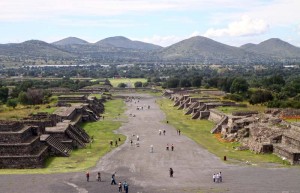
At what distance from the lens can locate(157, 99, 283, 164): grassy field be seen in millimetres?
46781

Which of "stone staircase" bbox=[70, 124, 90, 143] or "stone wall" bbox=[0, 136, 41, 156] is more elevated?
"stone wall" bbox=[0, 136, 41, 156]

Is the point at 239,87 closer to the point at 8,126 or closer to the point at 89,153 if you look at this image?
the point at 89,153

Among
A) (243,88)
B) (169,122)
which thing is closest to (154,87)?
(243,88)

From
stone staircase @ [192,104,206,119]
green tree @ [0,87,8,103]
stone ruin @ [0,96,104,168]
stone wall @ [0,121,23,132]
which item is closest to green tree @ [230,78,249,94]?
stone staircase @ [192,104,206,119]

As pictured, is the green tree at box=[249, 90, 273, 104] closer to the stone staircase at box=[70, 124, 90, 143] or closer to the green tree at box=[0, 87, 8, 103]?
the stone staircase at box=[70, 124, 90, 143]

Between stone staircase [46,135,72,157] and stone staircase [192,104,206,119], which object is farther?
stone staircase [192,104,206,119]

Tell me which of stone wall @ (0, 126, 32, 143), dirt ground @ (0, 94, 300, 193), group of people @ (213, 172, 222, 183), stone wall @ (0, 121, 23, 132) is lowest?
dirt ground @ (0, 94, 300, 193)

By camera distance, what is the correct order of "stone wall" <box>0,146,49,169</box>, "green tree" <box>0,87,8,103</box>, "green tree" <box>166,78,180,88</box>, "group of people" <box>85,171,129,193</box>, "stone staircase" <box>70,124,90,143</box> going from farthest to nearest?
"green tree" <box>166,78,180,88</box>
"green tree" <box>0,87,8,103</box>
"stone staircase" <box>70,124,90,143</box>
"stone wall" <box>0,146,49,169</box>
"group of people" <box>85,171,129,193</box>

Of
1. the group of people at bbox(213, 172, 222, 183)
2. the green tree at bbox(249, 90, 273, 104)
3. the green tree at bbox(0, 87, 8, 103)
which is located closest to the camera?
the group of people at bbox(213, 172, 222, 183)

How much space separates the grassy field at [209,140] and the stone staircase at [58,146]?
1449 cm

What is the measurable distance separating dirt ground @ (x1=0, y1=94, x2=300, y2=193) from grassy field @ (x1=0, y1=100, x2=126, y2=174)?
1.37 metres

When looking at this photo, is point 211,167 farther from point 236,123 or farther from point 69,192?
point 236,123

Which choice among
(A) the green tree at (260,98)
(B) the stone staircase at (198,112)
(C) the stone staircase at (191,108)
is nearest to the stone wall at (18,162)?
(B) the stone staircase at (198,112)

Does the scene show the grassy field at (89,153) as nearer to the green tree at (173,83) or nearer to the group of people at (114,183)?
the group of people at (114,183)
